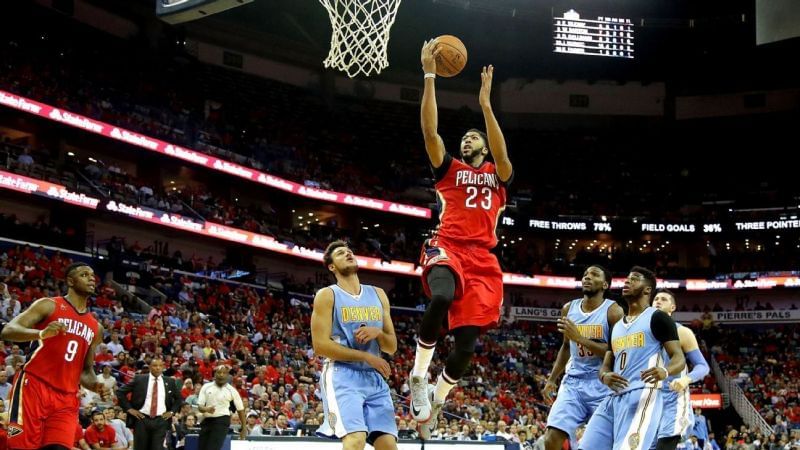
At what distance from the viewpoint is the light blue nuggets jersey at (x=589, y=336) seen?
8305 millimetres

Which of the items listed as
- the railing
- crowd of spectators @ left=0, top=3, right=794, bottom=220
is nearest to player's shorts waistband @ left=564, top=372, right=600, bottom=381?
crowd of spectators @ left=0, top=3, right=794, bottom=220

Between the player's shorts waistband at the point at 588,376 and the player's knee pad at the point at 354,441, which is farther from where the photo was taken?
the player's shorts waistband at the point at 588,376

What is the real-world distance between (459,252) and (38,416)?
3561 millimetres

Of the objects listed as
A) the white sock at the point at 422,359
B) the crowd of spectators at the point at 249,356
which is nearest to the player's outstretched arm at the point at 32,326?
the white sock at the point at 422,359

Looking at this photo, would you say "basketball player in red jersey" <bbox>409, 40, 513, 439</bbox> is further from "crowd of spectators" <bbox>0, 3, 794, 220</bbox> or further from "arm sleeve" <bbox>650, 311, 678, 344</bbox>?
"crowd of spectators" <bbox>0, 3, 794, 220</bbox>

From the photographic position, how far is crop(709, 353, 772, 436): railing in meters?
31.6

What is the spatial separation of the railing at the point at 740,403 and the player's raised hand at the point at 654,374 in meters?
25.8

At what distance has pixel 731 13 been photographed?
38.3 m

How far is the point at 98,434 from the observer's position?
13.4 m

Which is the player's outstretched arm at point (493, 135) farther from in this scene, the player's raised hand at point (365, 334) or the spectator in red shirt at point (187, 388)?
the spectator in red shirt at point (187, 388)

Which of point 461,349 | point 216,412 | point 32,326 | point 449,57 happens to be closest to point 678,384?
point 461,349

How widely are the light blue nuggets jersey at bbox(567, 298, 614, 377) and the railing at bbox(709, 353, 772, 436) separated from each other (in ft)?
81.1

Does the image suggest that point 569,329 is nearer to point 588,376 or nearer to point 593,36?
point 588,376

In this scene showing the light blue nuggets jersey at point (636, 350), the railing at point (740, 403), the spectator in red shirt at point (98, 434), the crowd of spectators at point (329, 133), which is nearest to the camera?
the light blue nuggets jersey at point (636, 350)
